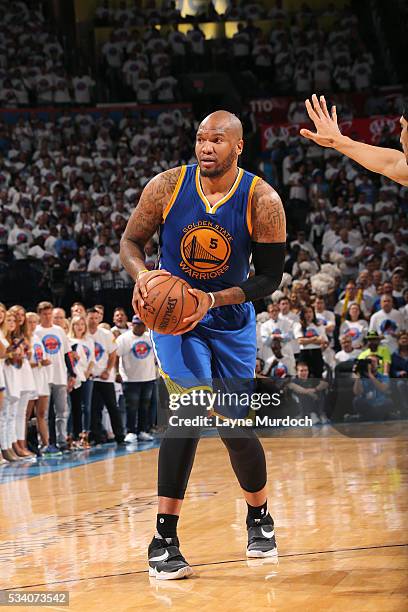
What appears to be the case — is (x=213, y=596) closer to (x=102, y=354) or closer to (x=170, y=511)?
(x=170, y=511)

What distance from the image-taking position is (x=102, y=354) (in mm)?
12812

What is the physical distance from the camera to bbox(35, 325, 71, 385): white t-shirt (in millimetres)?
11984

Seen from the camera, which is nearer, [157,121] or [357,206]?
[357,206]

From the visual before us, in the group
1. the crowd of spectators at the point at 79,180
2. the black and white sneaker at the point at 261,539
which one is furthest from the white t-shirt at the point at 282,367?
the black and white sneaker at the point at 261,539

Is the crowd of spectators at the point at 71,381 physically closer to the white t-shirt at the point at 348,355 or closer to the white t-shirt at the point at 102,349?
the white t-shirt at the point at 102,349

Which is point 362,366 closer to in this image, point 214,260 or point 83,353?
point 83,353

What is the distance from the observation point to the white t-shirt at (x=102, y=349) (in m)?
12.8

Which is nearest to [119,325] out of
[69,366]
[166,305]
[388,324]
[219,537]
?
[69,366]

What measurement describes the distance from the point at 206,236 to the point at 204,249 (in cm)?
6

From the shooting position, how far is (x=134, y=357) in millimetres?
13070

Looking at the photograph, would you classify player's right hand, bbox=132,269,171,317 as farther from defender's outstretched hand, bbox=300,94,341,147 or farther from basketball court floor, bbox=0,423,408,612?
basketball court floor, bbox=0,423,408,612

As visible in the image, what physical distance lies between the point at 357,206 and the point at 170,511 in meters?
14.7

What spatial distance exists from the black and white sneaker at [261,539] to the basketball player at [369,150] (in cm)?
196

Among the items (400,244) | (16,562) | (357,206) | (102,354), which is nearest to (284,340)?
(102,354)
